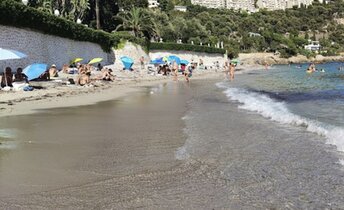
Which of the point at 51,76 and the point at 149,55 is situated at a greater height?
the point at 149,55

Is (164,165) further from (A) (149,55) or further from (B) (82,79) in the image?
(A) (149,55)

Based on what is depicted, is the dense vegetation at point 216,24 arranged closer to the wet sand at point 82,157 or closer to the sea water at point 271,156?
the wet sand at point 82,157

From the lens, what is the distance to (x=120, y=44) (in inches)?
1937

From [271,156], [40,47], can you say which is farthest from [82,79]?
[271,156]

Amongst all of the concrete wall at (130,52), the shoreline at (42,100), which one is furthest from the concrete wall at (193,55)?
the shoreline at (42,100)

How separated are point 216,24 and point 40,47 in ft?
351

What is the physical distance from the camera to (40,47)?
101 feet

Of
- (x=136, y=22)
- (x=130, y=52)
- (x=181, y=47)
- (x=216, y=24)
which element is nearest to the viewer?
(x=130, y=52)

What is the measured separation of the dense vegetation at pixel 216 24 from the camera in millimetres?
57469

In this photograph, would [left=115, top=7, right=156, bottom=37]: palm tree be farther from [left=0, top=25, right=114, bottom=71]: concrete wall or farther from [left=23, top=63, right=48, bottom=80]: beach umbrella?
[left=23, top=63, right=48, bottom=80]: beach umbrella

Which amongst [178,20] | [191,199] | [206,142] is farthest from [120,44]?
[191,199]

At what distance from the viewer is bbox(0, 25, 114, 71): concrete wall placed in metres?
26.5

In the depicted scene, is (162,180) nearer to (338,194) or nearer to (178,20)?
(338,194)

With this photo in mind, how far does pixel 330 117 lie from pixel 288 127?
9.05 ft
